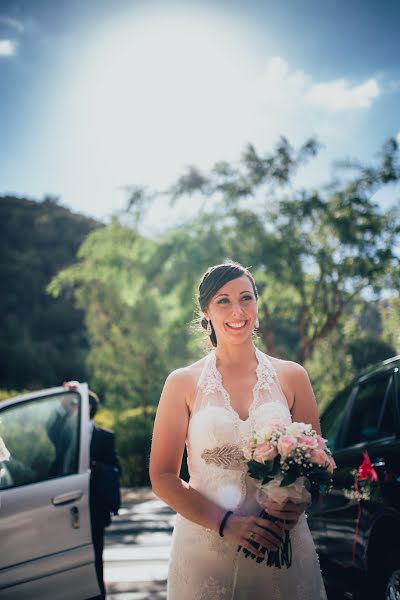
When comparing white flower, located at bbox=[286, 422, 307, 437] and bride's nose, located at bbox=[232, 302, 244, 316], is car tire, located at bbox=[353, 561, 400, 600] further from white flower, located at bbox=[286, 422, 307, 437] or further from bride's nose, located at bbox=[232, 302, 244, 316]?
bride's nose, located at bbox=[232, 302, 244, 316]

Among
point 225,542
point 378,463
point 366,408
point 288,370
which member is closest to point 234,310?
point 288,370

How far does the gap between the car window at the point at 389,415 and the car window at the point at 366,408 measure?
0.79ft

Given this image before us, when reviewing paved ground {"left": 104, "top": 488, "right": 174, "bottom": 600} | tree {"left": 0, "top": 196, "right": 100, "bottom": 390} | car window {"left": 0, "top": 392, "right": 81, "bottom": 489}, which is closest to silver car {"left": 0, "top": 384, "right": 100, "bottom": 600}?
car window {"left": 0, "top": 392, "right": 81, "bottom": 489}

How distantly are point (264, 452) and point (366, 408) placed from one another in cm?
248

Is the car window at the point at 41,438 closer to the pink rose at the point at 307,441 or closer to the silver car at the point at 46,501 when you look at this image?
the silver car at the point at 46,501

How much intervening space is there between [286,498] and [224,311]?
91 centimetres

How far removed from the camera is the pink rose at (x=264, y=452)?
210 centimetres

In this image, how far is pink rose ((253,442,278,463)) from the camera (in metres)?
2.10

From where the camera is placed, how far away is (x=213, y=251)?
38.1 feet

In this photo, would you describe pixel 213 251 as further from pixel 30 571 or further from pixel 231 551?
pixel 231 551

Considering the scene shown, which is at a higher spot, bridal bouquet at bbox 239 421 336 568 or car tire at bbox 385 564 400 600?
bridal bouquet at bbox 239 421 336 568

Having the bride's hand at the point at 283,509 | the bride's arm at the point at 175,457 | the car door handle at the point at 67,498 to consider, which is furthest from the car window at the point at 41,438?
the bride's hand at the point at 283,509

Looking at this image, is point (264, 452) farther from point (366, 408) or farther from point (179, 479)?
point (366, 408)

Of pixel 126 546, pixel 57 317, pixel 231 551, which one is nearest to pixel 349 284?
pixel 126 546
